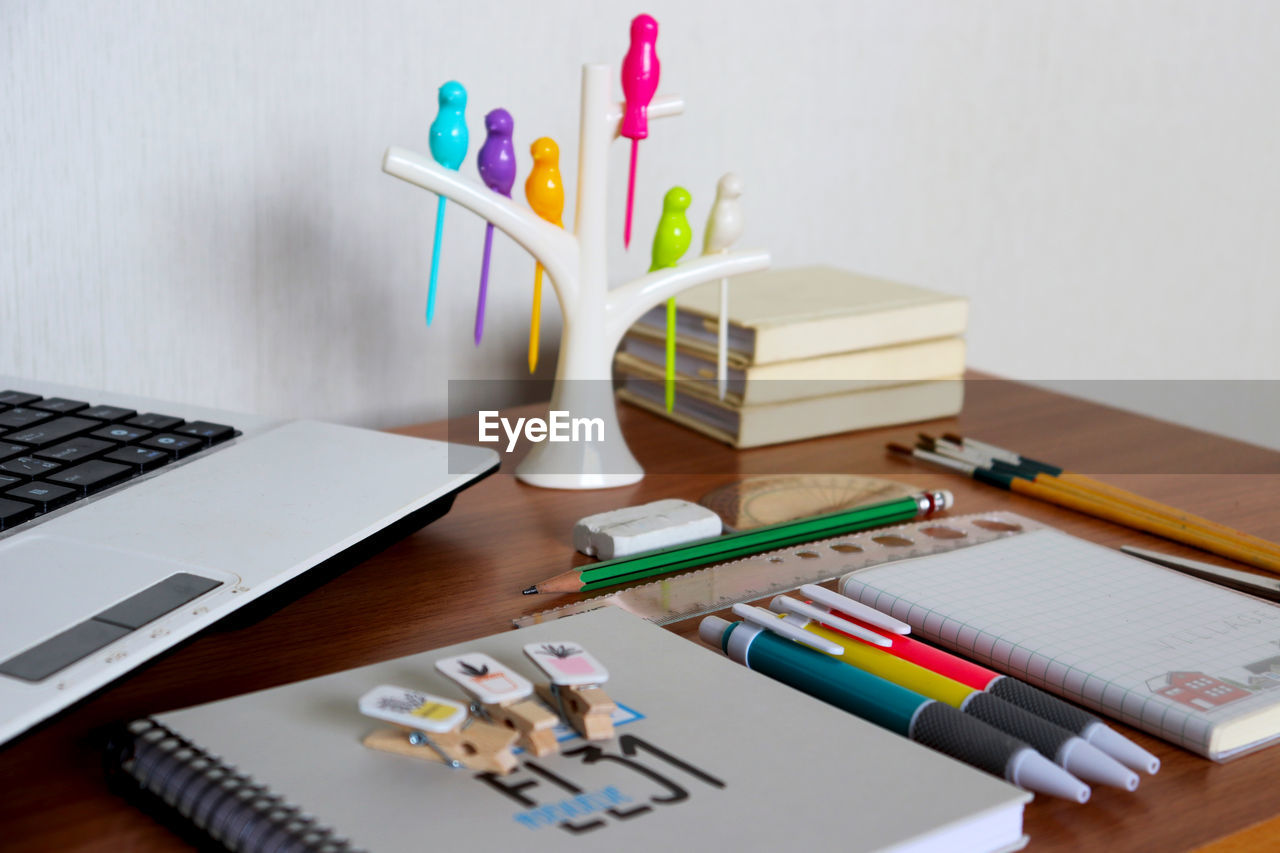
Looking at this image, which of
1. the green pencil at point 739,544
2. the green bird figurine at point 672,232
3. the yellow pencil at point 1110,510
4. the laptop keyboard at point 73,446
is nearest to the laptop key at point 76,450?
the laptop keyboard at point 73,446

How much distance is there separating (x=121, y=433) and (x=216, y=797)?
0.98 ft

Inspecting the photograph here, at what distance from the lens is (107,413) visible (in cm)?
61

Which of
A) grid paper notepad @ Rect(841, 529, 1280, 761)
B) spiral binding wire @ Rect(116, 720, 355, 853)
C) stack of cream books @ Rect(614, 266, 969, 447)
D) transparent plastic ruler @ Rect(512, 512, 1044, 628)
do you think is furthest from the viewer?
stack of cream books @ Rect(614, 266, 969, 447)

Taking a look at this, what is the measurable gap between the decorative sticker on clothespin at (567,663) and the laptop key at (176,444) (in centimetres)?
26

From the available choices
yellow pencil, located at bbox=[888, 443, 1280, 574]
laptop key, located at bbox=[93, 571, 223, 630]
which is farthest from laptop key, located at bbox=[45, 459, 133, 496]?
yellow pencil, located at bbox=[888, 443, 1280, 574]

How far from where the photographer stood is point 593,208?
2.30 feet

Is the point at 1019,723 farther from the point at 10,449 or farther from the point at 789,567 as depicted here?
the point at 10,449

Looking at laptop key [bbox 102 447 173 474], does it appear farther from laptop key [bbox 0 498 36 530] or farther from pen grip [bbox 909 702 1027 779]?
pen grip [bbox 909 702 1027 779]

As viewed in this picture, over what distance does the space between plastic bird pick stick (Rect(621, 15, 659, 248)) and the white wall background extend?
0.20 meters

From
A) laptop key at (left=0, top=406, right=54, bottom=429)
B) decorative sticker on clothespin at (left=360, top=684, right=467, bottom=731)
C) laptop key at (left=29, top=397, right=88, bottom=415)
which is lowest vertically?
decorative sticker on clothespin at (left=360, top=684, right=467, bottom=731)

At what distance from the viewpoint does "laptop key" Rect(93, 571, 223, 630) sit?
1.38ft

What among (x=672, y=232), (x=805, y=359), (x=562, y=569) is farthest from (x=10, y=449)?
(x=805, y=359)

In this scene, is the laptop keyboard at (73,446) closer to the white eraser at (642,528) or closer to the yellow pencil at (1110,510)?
the white eraser at (642,528)

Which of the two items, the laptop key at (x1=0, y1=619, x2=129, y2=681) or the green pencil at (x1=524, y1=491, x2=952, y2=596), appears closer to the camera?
the laptop key at (x1=0, y1=619, x2=129, y2=681)
